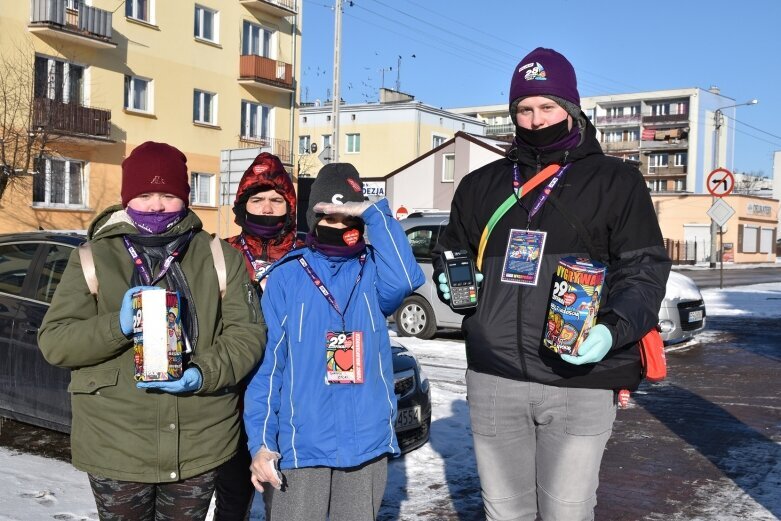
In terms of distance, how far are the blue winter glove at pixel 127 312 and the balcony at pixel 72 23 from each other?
2582cm

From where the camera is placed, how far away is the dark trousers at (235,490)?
355 centimetres

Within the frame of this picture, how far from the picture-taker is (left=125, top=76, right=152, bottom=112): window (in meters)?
29.2

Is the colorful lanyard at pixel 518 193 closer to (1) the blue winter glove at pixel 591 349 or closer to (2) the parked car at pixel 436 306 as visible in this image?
(1) the blue winter glove at pixel 591 349

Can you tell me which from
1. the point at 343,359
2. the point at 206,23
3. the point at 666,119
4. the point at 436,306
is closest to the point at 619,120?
the point at 666,119

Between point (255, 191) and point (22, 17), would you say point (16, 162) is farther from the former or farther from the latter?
point (255, 191)

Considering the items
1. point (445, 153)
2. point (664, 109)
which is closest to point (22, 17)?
point (445, 153)

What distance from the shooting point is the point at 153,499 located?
291 centimetres

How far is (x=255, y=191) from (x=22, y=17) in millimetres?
24923

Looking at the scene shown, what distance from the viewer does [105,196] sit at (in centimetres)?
2795

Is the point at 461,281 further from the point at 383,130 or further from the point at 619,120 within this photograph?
the point at 619,120

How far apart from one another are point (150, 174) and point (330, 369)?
965mm

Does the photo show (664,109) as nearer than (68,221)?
No

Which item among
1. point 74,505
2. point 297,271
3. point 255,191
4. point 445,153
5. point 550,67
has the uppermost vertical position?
point 445,153

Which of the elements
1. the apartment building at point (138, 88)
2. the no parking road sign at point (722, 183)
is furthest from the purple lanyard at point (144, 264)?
the apartment building at point (138, 88)
